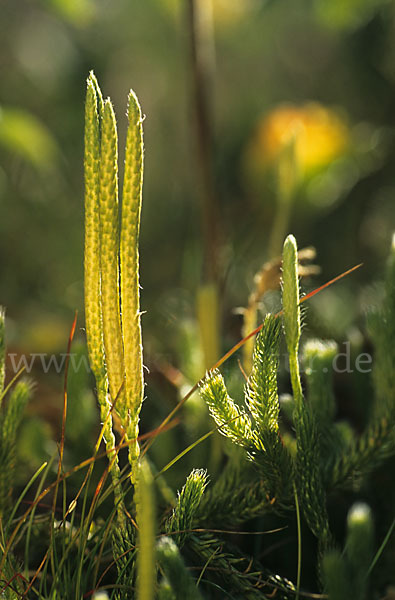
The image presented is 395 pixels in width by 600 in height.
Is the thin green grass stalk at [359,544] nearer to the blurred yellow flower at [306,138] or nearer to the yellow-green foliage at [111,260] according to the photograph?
the yellow-green foliage at [111,260]

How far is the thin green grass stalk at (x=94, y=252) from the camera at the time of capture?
9.7 inches

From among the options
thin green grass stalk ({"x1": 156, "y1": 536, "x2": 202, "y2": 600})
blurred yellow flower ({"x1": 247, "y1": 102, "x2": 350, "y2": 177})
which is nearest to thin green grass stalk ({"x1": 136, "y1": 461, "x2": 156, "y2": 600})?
thin green grass stalk ({"x1": 156, "y1": 536, "x2": 202, "y2": 600})

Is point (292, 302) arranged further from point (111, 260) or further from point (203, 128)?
point (203, 128)

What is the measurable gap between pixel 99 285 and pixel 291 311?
0.29 ft

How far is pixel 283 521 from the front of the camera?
0.34 m

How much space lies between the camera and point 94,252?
0.25 metres

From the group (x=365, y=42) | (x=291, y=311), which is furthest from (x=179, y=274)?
(x=291, y=311)

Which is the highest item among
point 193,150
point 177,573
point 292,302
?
point 193,150

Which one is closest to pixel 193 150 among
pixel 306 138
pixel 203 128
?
pixel 203 128

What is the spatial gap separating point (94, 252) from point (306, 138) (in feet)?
1.84

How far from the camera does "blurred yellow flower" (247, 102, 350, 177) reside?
74 cm

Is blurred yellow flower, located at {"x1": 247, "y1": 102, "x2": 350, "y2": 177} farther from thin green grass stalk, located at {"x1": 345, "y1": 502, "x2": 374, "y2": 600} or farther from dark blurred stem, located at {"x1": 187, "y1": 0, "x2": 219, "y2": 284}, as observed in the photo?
thin green grass stalk, located at {"x1": 345, "y1": 502, "x2": 374, "y2": 600}

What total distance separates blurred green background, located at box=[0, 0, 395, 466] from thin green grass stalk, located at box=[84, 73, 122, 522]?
0.16 metres

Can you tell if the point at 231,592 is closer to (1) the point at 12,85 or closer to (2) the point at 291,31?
(1) the point at 12,85
